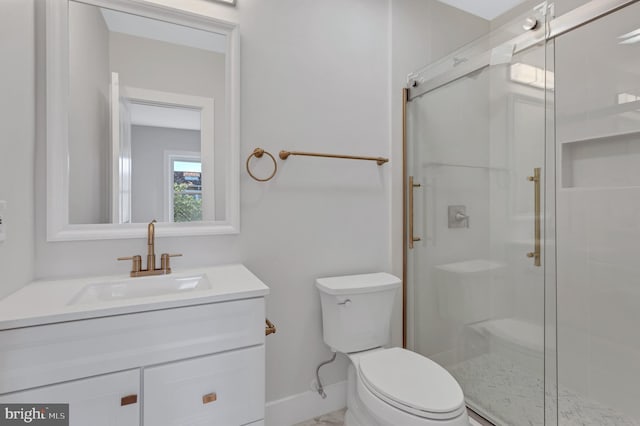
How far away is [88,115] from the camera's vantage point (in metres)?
1.31

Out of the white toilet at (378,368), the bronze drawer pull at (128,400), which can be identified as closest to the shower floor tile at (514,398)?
the white toilet at (378,368)

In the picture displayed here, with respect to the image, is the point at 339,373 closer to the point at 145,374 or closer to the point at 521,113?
the point at 145,374

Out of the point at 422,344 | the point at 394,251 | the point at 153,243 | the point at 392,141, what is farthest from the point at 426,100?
the point at 153,243

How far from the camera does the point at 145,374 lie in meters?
0.96

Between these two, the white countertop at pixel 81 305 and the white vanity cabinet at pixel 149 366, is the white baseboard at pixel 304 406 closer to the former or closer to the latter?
the white vanity cabinet at pixel 149 366

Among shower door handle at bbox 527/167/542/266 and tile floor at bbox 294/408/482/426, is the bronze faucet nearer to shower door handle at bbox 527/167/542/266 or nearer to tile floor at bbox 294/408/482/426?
tile floor at bbox 294/408/482/426

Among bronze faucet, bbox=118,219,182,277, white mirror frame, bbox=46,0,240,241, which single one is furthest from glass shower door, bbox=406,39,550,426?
bronze faucet, bbox=118,219,182,277

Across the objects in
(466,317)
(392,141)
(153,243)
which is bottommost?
(466,317)

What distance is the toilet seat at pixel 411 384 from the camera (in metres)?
1.10

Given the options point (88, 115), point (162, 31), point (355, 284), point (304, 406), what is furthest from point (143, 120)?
point (304, 406)

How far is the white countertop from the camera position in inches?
33.7

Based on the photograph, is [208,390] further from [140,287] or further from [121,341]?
[140,287]

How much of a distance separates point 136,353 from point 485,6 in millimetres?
2797

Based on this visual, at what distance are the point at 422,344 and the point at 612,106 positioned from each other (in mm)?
1673
